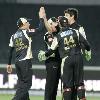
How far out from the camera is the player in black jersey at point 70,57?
13.4 m

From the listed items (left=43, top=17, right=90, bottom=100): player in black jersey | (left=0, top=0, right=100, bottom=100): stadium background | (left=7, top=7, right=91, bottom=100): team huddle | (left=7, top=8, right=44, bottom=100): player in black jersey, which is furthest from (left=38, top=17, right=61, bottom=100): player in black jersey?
(left=0, top=0, right=100, bottom=100): stadium background

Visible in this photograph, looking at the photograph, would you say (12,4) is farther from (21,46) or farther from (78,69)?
(78,69)

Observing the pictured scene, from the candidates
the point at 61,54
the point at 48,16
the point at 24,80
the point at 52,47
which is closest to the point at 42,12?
the point at 52,47

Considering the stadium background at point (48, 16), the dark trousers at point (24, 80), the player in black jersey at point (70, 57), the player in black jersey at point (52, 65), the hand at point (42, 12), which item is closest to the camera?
the player in black jersey at point (70, 57)

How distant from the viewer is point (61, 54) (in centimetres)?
1360

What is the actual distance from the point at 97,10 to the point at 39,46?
179 centimetres

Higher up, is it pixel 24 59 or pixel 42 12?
pixel 42 12

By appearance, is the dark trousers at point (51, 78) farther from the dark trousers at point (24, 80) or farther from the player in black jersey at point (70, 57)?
the player in black jersey at point (70, 57)

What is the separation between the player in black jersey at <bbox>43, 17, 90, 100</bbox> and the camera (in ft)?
44.0

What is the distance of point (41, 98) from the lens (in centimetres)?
1803

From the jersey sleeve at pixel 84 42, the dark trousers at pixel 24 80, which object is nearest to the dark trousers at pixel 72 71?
the jersey sleeve at pixel 84 42

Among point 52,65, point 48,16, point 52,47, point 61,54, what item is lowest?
point 52,65

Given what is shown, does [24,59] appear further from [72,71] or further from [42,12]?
[72,71]

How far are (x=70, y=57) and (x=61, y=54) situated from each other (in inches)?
8.5
